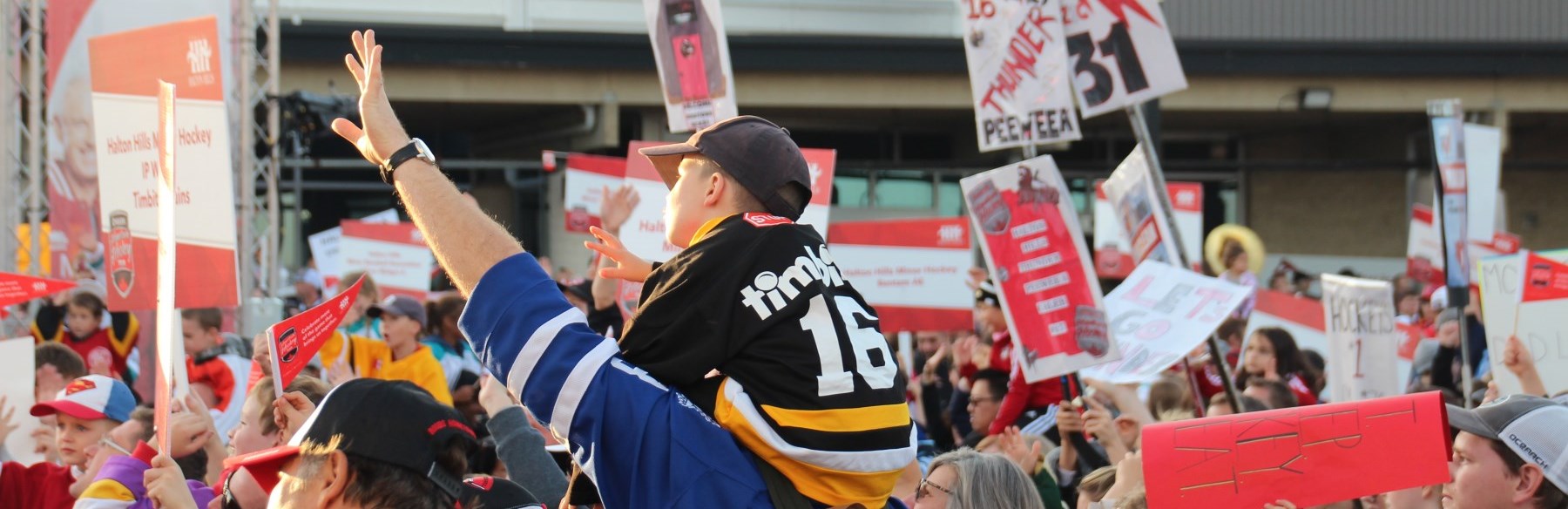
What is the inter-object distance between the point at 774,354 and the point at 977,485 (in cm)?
247

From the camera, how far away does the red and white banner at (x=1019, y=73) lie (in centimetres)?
812

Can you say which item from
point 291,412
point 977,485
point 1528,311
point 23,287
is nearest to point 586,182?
point 23,287

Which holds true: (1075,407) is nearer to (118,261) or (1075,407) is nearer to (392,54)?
(118,261)

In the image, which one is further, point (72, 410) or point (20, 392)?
point (20, 392)

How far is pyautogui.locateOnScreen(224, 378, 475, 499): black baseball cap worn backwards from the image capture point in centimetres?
270

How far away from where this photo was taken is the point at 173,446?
4.55 metres

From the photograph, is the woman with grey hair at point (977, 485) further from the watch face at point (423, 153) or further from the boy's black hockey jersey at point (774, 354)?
the watch face at point (423, 153)

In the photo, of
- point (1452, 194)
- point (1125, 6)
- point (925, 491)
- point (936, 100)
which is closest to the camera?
point (925, 491)

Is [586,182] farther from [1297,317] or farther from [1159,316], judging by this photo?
[1297,317]

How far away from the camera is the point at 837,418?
2453mm

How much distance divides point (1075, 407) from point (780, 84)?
1512cm

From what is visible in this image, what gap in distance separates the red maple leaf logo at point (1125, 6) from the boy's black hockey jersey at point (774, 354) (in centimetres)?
572

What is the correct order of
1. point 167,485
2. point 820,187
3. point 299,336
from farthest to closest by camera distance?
1. point 820,187
2. point 299,336
3. point 167,485

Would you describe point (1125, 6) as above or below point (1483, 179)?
above
